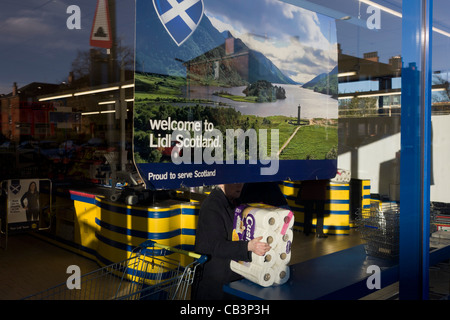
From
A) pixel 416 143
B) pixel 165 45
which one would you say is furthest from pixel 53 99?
pixel 416 143

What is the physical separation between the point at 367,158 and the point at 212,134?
4480 mm

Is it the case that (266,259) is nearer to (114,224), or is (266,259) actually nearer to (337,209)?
(114,224)

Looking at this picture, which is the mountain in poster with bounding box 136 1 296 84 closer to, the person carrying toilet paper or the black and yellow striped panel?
the person carrying toilet paper

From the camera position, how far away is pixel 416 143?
244 cm

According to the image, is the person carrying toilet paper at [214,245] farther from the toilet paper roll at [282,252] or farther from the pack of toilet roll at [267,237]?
the toilet paper roll at [282,252]

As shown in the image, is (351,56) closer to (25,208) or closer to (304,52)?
(304,52)

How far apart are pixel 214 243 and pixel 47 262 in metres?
4.18

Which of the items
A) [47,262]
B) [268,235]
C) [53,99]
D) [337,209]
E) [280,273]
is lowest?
[47,262]

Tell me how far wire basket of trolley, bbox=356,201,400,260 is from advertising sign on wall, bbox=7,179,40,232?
5385 millimetres

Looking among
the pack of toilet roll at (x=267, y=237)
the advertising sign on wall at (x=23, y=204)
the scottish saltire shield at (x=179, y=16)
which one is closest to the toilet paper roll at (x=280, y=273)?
the pack of toilet roll at (x=267, y=237)

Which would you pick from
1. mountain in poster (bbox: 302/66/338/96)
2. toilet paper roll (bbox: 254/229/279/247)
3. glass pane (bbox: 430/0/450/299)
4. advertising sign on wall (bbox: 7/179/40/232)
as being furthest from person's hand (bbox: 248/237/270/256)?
advertising sign on wall (bbox: 7/179/40/232)

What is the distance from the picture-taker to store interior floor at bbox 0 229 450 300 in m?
4.30

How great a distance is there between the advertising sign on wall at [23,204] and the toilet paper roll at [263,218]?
539 cm
